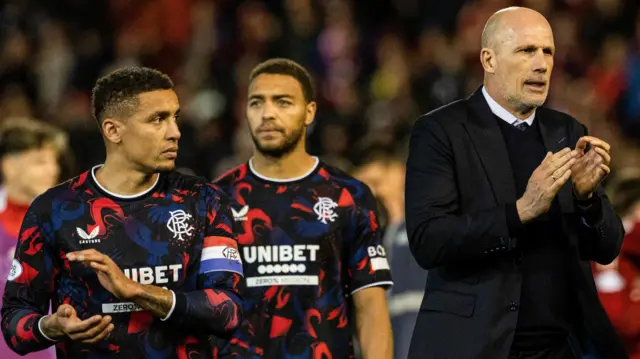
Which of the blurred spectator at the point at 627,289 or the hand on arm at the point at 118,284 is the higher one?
the blurred spectator at the point at 627,289

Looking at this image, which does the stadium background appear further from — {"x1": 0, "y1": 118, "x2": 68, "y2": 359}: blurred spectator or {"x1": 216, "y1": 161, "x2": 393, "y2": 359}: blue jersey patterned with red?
{"x1": 216, "y1": 161, "x2": 393, "y2": 359}: blue jersey patterned with red

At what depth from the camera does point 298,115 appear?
6559mm

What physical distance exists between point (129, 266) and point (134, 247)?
0.08 metres

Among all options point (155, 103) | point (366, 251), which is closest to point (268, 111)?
point (366, 251)

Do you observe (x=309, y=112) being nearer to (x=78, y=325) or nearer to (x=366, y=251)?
(x=366, y=251)

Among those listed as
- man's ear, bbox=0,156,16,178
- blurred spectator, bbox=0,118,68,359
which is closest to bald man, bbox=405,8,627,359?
blurred spectator, bbox=0,118,68,359

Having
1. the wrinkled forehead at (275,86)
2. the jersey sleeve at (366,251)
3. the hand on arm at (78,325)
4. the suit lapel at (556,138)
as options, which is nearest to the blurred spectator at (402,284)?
the jersey sleeve at (366,251)

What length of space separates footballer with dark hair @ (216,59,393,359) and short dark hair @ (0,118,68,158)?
1.28 metres

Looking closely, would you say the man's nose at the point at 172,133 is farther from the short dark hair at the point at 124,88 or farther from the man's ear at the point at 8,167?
the man's ear at the point at 8,167

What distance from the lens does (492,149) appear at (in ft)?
17.3

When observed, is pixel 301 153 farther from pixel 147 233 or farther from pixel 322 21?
pixel 322 21

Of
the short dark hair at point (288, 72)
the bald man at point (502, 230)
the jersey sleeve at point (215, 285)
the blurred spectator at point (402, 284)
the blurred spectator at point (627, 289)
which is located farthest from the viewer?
the blurred spectator at point (402, 284)

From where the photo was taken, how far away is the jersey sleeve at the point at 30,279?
4926mm

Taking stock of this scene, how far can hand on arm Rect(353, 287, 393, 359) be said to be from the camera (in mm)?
6160
